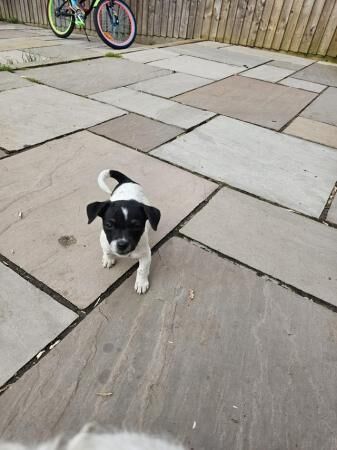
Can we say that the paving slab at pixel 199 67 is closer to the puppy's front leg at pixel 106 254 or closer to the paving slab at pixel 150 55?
the paving slab at pixel 150 55

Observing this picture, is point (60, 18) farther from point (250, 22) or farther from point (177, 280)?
point (177, 280)

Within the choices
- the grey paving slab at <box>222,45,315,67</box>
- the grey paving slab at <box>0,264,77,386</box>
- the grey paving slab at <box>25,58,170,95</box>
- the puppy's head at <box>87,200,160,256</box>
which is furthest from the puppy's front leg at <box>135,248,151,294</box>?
the grey paving slab at <box>222,45,315,67</box>

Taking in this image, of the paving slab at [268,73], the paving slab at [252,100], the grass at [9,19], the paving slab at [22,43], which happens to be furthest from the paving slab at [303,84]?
the grass at [9,19]

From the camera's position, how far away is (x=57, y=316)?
5.72 feet

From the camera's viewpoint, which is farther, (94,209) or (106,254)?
(106,254)

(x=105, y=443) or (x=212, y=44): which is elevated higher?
(x=105, y=443)

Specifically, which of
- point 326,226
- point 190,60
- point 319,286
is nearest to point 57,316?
point 319,286

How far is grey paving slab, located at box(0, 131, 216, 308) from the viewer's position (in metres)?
2.01

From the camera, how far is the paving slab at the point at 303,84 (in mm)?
5683

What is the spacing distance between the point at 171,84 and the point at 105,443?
198 inches

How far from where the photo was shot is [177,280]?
80.4 inches

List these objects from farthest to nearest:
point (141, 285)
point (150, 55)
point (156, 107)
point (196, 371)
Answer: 1. point (150, 55)
2. point (156, 107)
3. point (141, 285)
4. point (196, 371)

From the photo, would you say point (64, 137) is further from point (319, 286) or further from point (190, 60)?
point (190, 60)

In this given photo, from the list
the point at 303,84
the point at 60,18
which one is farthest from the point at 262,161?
the point at 60,18
